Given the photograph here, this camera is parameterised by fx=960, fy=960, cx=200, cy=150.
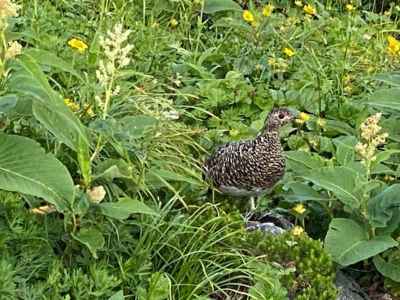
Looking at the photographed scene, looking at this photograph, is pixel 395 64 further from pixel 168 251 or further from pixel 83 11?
pixel 168 251

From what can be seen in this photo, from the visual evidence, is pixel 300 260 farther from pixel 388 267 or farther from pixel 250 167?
pixel 250 167

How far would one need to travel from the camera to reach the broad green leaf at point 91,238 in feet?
11.4

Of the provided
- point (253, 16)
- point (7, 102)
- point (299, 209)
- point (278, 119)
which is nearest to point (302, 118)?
point (278, 119)

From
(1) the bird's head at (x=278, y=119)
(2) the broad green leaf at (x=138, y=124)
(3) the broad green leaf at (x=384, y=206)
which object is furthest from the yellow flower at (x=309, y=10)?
(2) the broad green leaf at (x=138, y=124)

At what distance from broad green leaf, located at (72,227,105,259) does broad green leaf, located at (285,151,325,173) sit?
5.01ft

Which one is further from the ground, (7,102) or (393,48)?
(7,102)

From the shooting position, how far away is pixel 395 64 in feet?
21.5

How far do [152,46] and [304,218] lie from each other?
1.83 m

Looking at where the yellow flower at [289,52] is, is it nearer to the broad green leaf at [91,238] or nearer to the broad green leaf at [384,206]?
the broad green leaf at [384,206]

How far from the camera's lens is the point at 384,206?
4.21m

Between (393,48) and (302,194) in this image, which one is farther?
(393,48)

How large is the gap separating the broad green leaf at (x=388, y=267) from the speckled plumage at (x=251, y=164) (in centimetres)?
63

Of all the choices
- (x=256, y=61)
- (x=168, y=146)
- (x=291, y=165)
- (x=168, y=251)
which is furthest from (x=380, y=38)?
(x=168, y=251)

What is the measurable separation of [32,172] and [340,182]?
1595 millimetres
